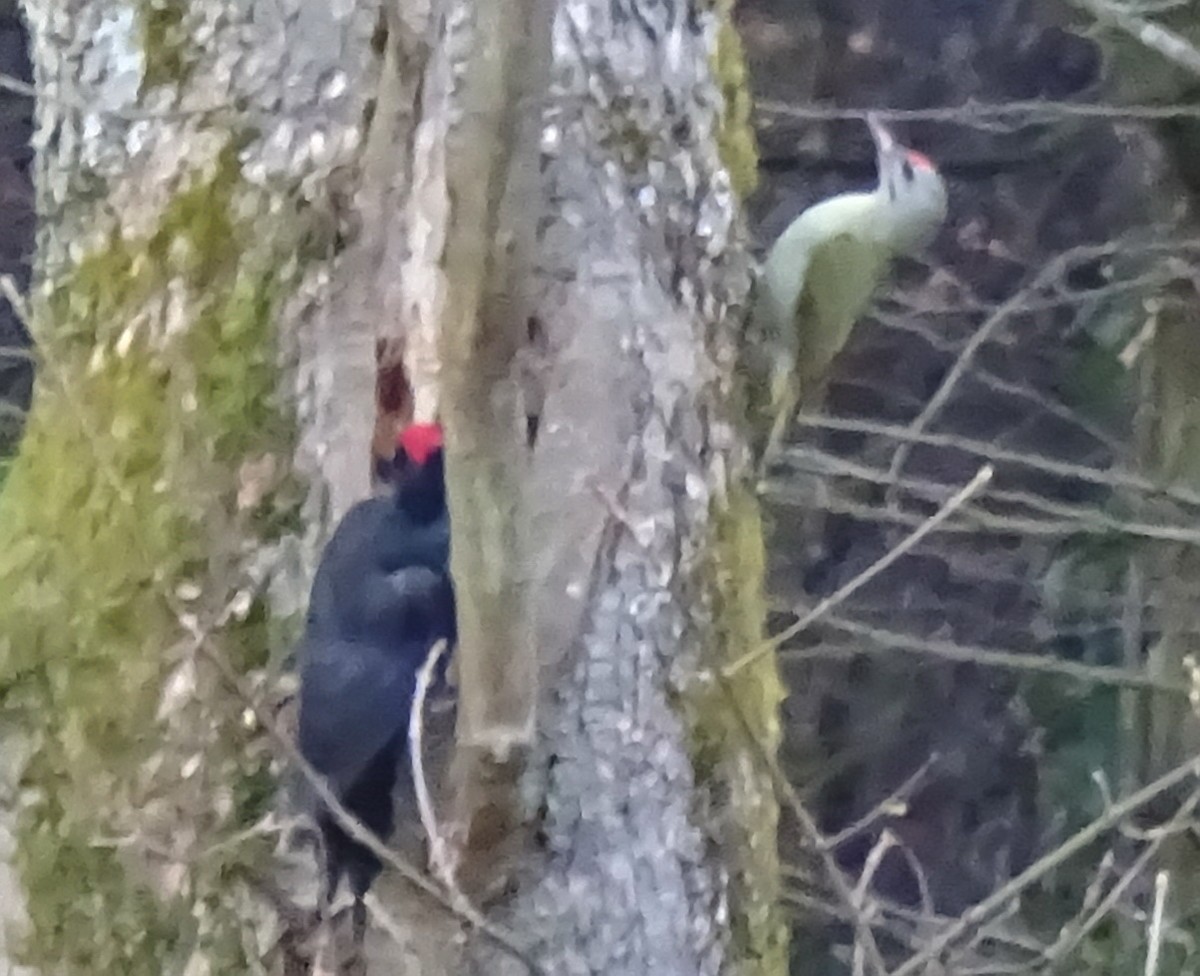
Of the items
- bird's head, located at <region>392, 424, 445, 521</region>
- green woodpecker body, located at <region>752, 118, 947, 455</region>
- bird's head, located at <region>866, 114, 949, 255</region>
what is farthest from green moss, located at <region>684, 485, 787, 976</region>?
bird's head, located at <region>866, 114, 949, 255</region>

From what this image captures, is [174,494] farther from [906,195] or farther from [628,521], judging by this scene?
[906,195]

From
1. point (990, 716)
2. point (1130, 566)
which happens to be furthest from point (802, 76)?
point (990, 716)

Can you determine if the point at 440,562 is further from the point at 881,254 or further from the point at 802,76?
the point at 802,76

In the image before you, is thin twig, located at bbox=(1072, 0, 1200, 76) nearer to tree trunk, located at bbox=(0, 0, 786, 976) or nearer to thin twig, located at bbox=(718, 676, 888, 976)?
tree trunk, located at bbox=(0, 0, 786, 976)

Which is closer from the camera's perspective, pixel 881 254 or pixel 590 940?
pixel 590 940

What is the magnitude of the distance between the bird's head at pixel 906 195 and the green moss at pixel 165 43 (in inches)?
48.8

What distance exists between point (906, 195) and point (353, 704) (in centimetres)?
154

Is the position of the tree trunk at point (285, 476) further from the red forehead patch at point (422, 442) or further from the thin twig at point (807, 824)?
the thin twig at point (807, 824)

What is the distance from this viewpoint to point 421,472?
121 cm

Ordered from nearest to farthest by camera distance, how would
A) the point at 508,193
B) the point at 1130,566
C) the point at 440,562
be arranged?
the point at 508,193 → the point at 440,562 → the point at 1130,566

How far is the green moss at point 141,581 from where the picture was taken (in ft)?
4.42

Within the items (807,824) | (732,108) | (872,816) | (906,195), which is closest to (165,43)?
(732,108)

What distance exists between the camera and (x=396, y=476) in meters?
1.25

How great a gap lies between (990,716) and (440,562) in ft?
9.83
